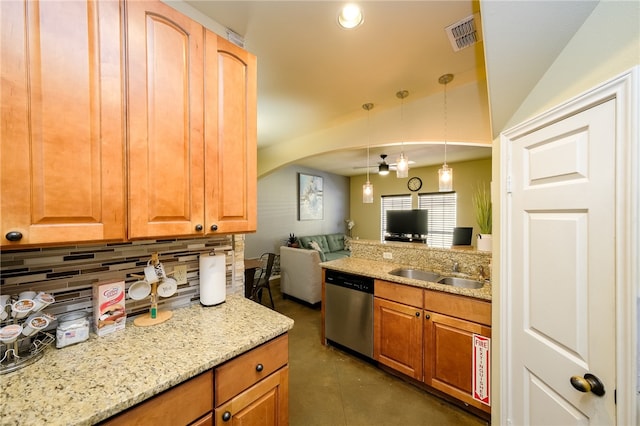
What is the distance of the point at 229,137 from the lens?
1.27 metres

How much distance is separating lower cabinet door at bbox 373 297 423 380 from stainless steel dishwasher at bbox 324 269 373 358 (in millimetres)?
82

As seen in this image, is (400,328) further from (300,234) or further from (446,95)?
(300,234)

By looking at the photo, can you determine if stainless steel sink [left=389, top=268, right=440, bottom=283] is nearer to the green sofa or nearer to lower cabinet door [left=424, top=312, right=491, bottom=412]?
lower cabinet door [left=424, top=312, right=491, bottom=412]

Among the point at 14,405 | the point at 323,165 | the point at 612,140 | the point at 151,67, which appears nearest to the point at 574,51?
the point at 612,140

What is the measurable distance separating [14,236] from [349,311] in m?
2.27

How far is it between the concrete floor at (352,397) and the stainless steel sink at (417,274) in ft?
3.03

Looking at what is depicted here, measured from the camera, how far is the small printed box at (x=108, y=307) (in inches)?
41.2

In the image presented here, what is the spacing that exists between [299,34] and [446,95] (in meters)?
1.63

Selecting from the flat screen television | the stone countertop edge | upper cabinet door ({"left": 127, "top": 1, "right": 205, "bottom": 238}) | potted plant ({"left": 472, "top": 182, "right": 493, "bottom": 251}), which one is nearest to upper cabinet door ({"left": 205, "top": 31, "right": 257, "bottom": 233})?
upper cabinet door ({"left": 127, "top": 1, "right": 205, "bottom": 238})

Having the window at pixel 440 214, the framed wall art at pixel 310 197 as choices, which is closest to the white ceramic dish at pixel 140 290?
the framed wall art at pixel 310 197

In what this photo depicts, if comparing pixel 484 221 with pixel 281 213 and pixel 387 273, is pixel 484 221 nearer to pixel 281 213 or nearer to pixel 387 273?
pixel 387 273

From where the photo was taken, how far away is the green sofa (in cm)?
526

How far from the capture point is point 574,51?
951mm

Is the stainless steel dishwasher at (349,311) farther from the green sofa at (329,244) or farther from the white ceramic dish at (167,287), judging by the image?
the green sofa at (329,244)
